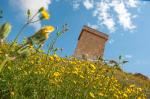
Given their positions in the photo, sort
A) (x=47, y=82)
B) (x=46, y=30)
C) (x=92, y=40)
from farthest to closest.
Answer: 1. (x=92, y=40)
2. (x=47, y=82)
3. (x=46, y=30)

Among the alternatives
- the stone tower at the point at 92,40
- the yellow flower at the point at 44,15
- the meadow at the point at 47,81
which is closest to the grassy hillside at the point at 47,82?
the meadow at the point at 47,81

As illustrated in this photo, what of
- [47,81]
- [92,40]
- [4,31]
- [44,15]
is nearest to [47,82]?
[47,81]

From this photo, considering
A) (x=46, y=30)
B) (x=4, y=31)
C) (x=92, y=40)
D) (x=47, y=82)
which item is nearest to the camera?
(x=4, y=31)

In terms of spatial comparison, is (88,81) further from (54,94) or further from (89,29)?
(89,29)

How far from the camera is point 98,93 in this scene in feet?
18.6

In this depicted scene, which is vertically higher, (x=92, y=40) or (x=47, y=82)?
(x=92, y=40)

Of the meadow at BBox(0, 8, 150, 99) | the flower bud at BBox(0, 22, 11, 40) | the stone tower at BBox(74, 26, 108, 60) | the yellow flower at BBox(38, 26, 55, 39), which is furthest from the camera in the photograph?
the stone tower at BBox(74, 26, 108, 60)

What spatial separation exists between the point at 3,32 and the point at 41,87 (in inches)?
134

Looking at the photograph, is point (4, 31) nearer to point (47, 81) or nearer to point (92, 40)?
point (47, 81)

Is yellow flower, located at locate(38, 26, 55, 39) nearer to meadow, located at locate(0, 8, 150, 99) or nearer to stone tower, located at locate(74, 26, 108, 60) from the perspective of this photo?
meadow, located at locate(0, 8, 150, 99)

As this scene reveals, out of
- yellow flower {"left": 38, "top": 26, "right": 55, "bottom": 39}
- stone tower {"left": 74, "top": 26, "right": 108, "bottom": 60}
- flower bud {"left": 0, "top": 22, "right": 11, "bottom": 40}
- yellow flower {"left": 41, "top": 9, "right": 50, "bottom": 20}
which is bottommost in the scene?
flower bud {"left": 0, "top": 22, "right": 11, "bottom": 40}

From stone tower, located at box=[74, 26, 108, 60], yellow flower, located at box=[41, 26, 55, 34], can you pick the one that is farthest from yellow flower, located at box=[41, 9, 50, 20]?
stone tower, located at box=[74, 26, 108, 60]

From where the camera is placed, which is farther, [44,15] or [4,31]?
[44,15]

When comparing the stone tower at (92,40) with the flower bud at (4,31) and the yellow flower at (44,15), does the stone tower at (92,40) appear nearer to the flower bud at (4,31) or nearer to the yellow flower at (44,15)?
the yellow flower at (44,15)
